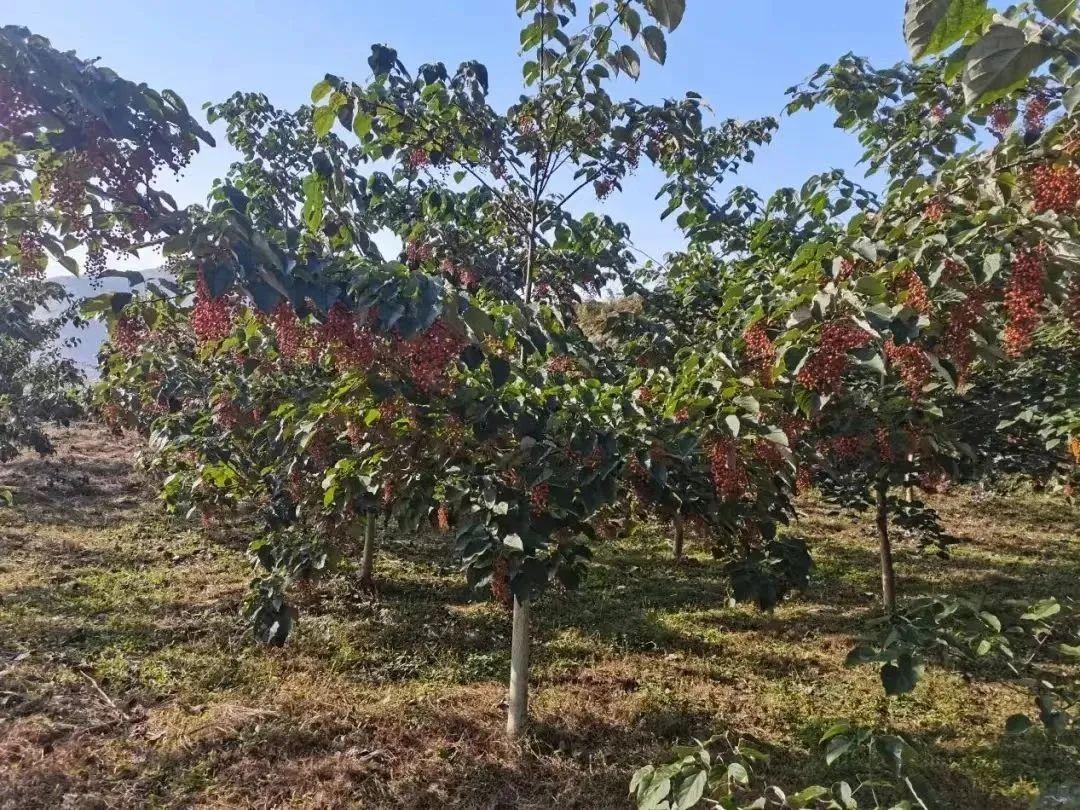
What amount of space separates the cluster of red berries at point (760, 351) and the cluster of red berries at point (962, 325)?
65 centimetres

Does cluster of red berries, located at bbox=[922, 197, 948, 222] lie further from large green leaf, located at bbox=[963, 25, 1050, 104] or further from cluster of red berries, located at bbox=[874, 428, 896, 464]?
large green leaf, located at bbox=[963, 25, 1050, 104]

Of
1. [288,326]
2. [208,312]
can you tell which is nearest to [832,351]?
[288,326]

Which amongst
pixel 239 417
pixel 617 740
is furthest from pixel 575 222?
pixel 617 740

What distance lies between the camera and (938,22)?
1006 millimetres

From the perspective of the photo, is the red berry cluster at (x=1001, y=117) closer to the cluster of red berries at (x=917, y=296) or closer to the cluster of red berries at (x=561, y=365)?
the cluster of red berries at (x=917, y=296)

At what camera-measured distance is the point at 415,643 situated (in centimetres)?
545

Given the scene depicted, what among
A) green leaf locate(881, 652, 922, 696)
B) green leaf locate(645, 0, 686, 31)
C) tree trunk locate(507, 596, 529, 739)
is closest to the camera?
green leaf locate(645, 0, 686, 31)

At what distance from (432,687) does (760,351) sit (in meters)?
3.34

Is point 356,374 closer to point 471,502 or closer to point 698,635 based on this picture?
point 471,502

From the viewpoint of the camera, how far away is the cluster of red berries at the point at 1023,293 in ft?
7.86

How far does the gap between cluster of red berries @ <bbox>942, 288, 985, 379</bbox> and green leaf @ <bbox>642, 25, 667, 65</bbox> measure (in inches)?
63.8

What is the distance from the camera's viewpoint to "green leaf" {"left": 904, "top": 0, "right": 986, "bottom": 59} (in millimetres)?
980

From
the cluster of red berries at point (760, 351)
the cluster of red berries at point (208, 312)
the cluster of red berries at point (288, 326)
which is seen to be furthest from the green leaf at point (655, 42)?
the cluster of red berries at point (208, 312)

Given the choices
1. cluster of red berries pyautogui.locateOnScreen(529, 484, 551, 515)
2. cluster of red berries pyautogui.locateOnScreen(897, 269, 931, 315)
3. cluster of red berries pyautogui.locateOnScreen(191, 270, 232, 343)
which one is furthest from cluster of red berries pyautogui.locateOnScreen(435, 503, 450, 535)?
cluster of red berries pyautogui.locateOnScreen(897, 269, 931, 315)
